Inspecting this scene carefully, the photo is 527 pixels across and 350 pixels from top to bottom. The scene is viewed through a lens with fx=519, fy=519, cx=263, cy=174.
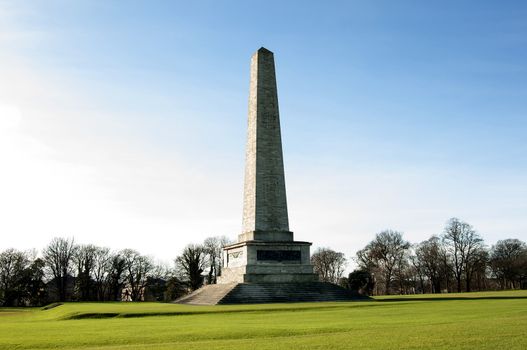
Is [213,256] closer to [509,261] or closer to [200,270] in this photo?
[200,270]

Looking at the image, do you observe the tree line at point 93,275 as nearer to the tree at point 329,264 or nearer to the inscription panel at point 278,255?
the tree at point 329,264

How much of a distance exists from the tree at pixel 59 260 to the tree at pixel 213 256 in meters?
17.7

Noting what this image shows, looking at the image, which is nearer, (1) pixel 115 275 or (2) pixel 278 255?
(2) pixel 278 255

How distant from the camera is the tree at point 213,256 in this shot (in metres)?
68.8

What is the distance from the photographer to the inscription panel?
36719mm

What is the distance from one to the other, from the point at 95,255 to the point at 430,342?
63928 millimetres

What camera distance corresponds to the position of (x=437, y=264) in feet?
224

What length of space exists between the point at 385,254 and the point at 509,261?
16.5 m

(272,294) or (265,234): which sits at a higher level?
(265,234)

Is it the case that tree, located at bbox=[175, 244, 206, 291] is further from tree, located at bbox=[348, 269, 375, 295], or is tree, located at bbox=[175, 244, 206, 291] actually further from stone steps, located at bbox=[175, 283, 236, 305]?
stone steps, located at bbox=[175, 283, 236, 305]

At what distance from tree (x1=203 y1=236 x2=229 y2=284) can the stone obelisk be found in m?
28.5

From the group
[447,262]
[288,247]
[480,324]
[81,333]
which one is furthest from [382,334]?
[447,262]

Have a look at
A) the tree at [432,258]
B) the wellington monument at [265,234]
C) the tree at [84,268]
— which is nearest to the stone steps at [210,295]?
the wellington monument at [265,234]

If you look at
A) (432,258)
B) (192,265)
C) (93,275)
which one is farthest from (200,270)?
(432,258)
